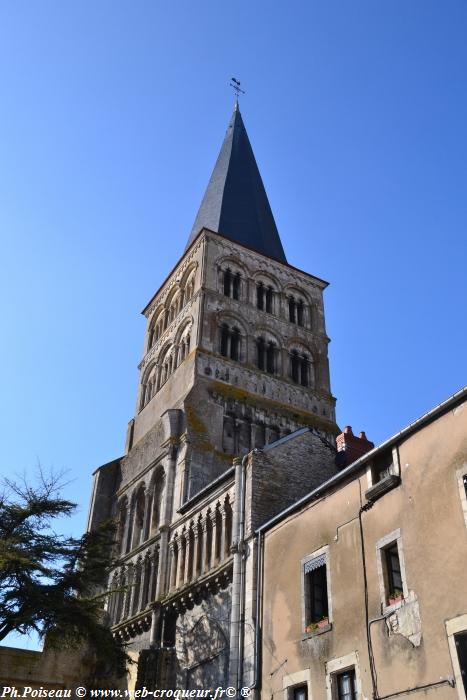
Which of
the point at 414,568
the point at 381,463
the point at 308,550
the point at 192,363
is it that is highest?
the point at 192,363

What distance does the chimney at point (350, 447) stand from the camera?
25.0 metres

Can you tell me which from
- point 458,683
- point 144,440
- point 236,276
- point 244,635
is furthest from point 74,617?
point 236,276

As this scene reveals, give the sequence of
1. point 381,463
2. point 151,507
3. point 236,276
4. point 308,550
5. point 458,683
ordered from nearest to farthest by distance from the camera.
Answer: point 458,683 < point 381,463 < point 308,550 < point 151,507 < point 236,276

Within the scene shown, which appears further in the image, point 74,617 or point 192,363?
point 192,363

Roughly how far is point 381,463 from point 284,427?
651 inches

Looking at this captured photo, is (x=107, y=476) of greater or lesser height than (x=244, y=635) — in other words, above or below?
above

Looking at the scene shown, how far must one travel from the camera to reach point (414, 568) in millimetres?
13430

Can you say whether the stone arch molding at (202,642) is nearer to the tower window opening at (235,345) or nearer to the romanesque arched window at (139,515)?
the romanesque arched window at (139,515)

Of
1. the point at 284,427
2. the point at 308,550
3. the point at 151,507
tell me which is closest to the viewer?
the point at 308,550

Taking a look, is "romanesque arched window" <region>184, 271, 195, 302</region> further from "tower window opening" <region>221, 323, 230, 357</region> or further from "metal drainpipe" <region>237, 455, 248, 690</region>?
"metal drainpipe" <region>237, 455, 248, 690</region>

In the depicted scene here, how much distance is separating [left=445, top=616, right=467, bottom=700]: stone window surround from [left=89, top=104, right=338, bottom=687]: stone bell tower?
8513 mm

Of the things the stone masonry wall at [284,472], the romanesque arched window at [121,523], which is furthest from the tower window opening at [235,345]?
the stone masonry wall at [284,472]

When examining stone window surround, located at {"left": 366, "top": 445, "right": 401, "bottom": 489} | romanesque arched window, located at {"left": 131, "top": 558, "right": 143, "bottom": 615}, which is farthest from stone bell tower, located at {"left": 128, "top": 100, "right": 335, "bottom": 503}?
stone window surround, located at {"left": 366, "top": 445, "right": 401, "bottom": 489}

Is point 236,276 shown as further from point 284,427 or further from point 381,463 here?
point 381,463
